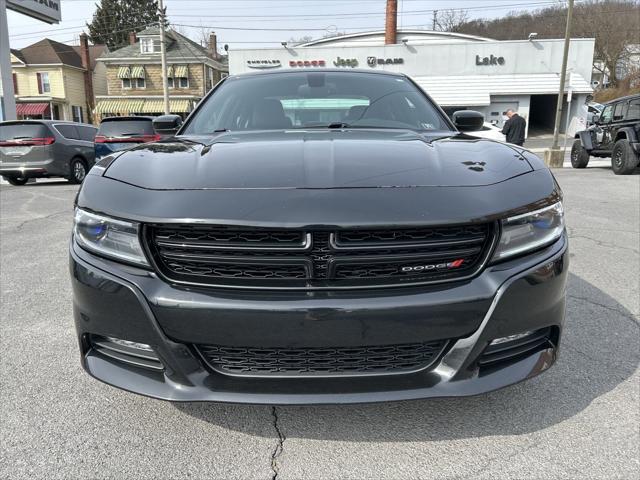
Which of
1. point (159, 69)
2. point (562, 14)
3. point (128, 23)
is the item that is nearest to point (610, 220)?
point (159, 69)

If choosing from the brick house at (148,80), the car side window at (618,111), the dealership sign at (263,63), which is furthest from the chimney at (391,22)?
the car side window at (618,111)

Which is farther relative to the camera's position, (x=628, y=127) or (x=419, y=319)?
(x=628, y=127)

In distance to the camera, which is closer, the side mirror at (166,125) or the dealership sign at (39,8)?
the side mirror at (166,125)

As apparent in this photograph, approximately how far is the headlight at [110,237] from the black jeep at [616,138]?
12680mm

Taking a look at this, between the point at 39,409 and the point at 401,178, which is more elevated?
the point at 401,178

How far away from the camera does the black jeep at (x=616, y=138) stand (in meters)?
11.7

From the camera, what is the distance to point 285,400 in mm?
1656

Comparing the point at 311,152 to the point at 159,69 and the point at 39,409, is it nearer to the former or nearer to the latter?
the point at 39,409

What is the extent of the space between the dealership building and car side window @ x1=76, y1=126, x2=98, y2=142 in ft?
56.8

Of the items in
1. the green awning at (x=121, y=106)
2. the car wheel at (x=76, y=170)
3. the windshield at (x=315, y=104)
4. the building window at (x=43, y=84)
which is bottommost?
the car wheel at (x=76, y=170)

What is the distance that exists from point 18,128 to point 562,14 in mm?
45233

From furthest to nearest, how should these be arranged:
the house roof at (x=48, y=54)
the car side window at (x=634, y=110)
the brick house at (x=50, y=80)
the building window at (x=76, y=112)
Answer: the building window at (x=76, y=112)
the house roof at (x=48, y=54)
the brick house at (x=50, y=80)
the car side window at (x=634, y=110)

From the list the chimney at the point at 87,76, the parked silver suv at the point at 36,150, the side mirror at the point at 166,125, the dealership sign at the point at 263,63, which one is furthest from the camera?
the chimney at the point at 87,76

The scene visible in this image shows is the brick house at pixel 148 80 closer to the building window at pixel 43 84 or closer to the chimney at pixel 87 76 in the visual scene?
the chimney at pixel 87 76
